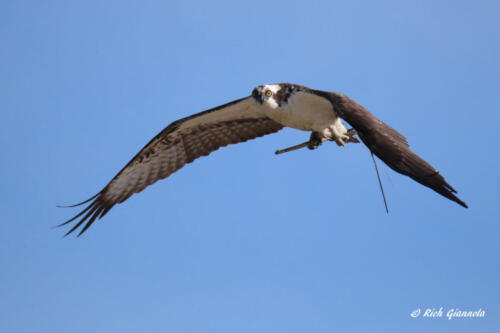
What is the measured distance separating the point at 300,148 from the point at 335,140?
24.3 inches

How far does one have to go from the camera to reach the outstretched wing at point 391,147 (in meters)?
6.98

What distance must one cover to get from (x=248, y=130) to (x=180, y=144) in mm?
1216

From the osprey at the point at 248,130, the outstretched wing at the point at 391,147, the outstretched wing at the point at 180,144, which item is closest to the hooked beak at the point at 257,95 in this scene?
the osprey at the point at 248,130

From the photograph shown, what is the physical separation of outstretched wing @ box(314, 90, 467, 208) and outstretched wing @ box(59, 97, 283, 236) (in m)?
2.88

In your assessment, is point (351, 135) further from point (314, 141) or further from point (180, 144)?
point (180, 144)

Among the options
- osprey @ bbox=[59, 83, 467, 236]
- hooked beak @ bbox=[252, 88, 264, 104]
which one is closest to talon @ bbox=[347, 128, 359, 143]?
osprey @ bbox=[59, 83, 467, 236]

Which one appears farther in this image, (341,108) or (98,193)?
(98,193)

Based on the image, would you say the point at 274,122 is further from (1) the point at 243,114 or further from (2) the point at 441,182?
(2) the point at 441,182

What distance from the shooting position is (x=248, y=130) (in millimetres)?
11117

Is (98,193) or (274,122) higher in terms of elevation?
(274,122)

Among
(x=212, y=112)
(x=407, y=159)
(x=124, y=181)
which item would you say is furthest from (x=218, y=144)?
(x=407, y=159)

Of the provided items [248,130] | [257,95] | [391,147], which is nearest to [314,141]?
[257,95]

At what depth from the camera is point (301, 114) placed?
31.6ft

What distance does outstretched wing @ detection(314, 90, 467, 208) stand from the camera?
698 centimetres
